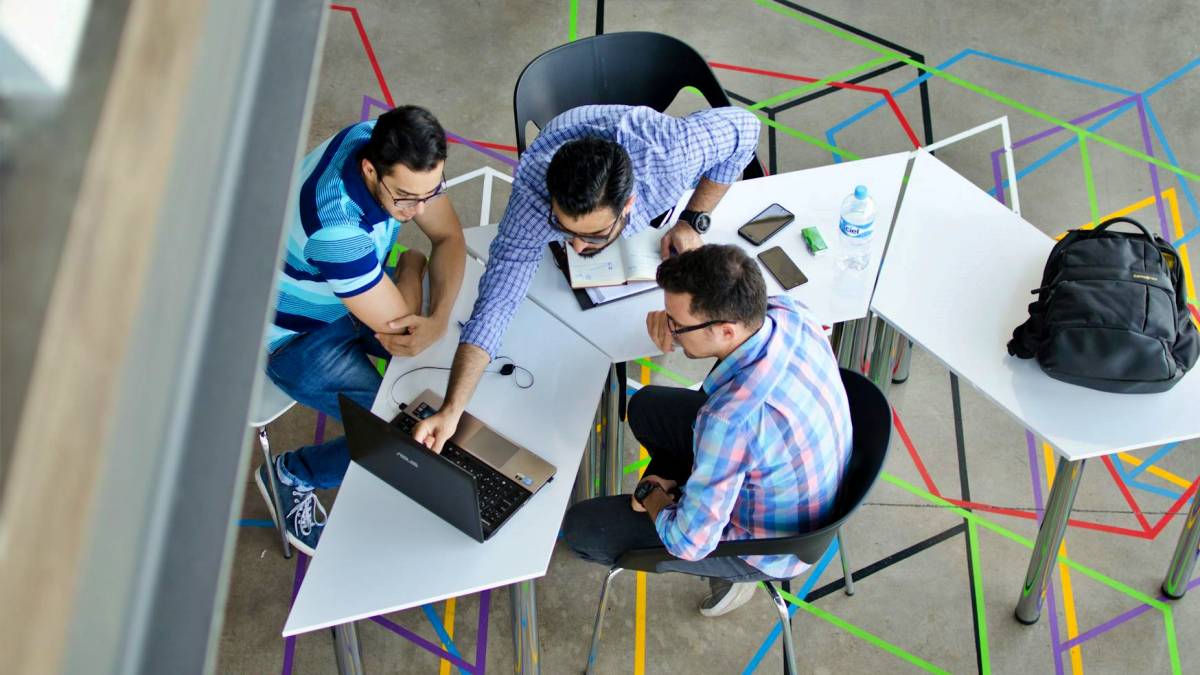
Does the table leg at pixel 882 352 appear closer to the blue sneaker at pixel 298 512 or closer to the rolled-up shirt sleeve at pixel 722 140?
the rolled-up shirt sleeve at pixel 722 140

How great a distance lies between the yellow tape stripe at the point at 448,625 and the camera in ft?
10.8

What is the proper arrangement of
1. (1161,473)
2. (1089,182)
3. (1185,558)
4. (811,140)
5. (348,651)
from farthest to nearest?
(811,140), (1089,182), (1161,473), (1185,558), (348,651)

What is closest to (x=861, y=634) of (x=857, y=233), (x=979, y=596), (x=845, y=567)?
(x=845, y=567)

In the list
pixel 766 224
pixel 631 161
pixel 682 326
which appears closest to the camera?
pixel 682 326

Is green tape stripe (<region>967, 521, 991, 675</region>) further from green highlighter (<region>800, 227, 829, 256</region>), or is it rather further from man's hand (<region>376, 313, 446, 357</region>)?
man's hand (<region>376, 313, 446, 357</region>)

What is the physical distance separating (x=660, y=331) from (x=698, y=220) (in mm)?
469

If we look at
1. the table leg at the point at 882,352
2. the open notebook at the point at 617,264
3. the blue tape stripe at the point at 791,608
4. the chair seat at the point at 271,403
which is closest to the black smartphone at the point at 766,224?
the open notebook at the point at 617,264

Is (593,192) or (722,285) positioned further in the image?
(593,192)

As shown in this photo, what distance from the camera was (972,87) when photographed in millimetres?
4762

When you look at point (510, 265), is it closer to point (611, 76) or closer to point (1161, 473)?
point (611, 76)

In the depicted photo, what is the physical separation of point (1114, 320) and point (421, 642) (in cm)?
210

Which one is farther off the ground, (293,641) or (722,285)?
(722,285)

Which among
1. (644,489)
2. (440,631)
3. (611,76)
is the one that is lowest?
(440,631)

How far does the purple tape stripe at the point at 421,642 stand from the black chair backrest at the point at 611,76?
4.79ft
